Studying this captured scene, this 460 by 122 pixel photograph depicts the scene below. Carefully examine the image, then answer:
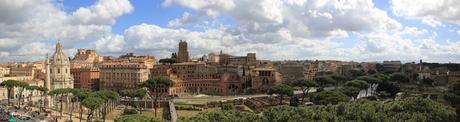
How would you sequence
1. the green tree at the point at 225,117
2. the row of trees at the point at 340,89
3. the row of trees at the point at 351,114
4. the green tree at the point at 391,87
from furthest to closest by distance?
the green tree at the point at 391,87, the row of trees at the point at 340,89, the row of trees at the point at 351,114, the green tree at the point at 225,117

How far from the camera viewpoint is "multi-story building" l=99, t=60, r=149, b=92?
8775cm

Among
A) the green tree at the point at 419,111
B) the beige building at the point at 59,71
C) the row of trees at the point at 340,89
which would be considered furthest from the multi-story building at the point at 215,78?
the green tree at the point at 419,111

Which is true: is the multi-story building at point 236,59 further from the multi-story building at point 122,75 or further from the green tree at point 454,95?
the green tree at point 454,95

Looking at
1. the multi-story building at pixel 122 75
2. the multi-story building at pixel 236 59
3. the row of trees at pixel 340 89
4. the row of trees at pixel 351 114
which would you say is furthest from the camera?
the multi-story building at pixel 236 59

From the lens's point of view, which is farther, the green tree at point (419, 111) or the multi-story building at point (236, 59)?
the multi-story building at point (236, 59)

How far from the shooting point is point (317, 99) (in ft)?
191

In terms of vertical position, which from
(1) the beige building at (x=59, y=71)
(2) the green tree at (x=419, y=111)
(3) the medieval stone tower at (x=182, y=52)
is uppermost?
(3) the medieval stone tower at (x=182, y=52)

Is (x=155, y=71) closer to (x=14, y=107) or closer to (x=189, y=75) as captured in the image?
(x=189, y=75)

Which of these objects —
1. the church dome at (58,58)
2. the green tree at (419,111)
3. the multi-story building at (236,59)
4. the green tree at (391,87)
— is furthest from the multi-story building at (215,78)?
the green tree at (419,111)

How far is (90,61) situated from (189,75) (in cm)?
4744

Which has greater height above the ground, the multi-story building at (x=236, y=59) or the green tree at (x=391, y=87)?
the multi-story building at (x=236, y=59)

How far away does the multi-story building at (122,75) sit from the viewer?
288 ft

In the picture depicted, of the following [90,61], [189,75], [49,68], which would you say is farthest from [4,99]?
[90,61]

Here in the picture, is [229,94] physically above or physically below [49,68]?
below
